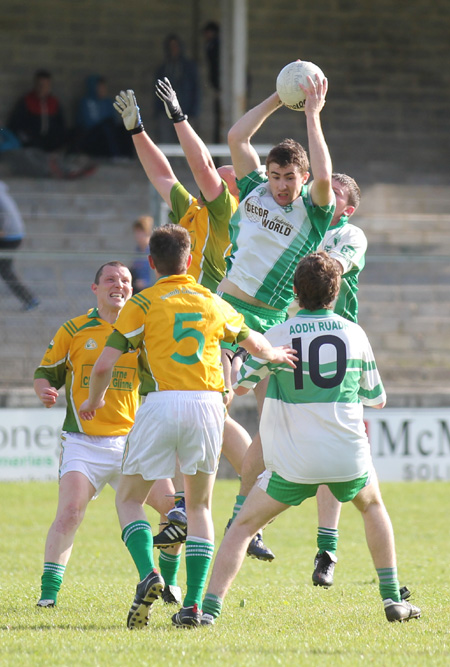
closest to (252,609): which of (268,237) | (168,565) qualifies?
(168,565)

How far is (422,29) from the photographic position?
2094cm

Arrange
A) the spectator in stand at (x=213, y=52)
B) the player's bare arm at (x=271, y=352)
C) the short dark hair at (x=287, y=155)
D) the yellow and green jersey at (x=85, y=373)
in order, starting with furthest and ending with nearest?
1. the spectator in stand at (x=213, y=52)
2. the yellow and green jersey at (x=85, y=373)
3. the short dark hair at (x=287, y=155)
4. the player's bare arm at (x=271, y=352)

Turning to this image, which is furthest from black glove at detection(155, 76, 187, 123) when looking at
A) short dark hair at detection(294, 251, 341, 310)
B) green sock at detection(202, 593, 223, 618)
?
green sock at detection(202, 593, 223, 618)

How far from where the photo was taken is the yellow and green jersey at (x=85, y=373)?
20.5ft

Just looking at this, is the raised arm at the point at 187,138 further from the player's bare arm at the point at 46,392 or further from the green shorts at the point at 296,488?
the green shorts at the point at 296,488

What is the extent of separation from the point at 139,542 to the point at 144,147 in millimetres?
2446

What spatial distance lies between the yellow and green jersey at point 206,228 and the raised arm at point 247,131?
224 millimetres

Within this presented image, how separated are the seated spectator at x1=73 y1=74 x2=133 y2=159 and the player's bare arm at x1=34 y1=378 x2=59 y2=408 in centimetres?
1252

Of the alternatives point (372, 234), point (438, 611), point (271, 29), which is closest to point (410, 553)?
point (438, 611)

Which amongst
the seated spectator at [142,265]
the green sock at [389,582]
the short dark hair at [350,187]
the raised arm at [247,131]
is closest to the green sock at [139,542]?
the green sock at [389,582]

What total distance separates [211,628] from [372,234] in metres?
12.4

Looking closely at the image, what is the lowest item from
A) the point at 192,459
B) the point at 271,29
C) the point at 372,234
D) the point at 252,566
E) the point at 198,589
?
the point at 252,566

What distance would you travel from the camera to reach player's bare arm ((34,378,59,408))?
5.96 metres

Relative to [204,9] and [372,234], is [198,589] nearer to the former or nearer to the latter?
[372,234]
